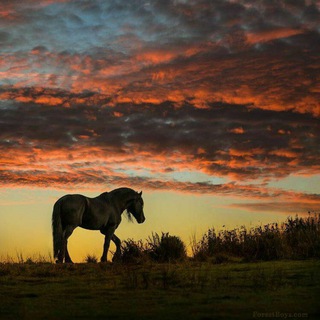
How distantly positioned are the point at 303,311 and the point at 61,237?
1084cm

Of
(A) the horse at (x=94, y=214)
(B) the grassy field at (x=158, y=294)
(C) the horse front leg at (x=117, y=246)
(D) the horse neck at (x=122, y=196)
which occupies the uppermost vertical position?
(D) the horse neck at (x=122, y=196)

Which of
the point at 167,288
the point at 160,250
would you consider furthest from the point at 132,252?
the point at 167,288

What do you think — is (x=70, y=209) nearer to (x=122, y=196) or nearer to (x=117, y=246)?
(x=117, y=246)

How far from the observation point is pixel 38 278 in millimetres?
12367

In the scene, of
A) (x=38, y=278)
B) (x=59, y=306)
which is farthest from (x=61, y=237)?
(x=59, y=306)

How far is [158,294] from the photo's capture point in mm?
9312

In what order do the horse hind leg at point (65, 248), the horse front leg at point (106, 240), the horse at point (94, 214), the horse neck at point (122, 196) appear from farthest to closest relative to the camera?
the horse neck at point (122, 196), the horse front leg at point (106, 240), the horse at point (94, 214), the horse hind leg at point (65, 248)

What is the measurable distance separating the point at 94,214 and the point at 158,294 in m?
8.99

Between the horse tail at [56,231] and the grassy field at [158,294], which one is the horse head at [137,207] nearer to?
the horse tail at [56,231]

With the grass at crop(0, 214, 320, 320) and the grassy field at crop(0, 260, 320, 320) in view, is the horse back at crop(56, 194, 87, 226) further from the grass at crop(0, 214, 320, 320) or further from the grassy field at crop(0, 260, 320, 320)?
the grassy field at crop(0, 260, 320, 320)

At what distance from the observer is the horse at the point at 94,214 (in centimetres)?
1697

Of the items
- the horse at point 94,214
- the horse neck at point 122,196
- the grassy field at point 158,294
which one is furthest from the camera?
the horse neck at point 122,196

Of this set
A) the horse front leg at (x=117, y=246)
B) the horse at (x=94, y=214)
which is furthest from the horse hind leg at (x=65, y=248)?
the horse front leg at (x=117, y=246)

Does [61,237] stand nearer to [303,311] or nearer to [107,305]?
[107,305]
